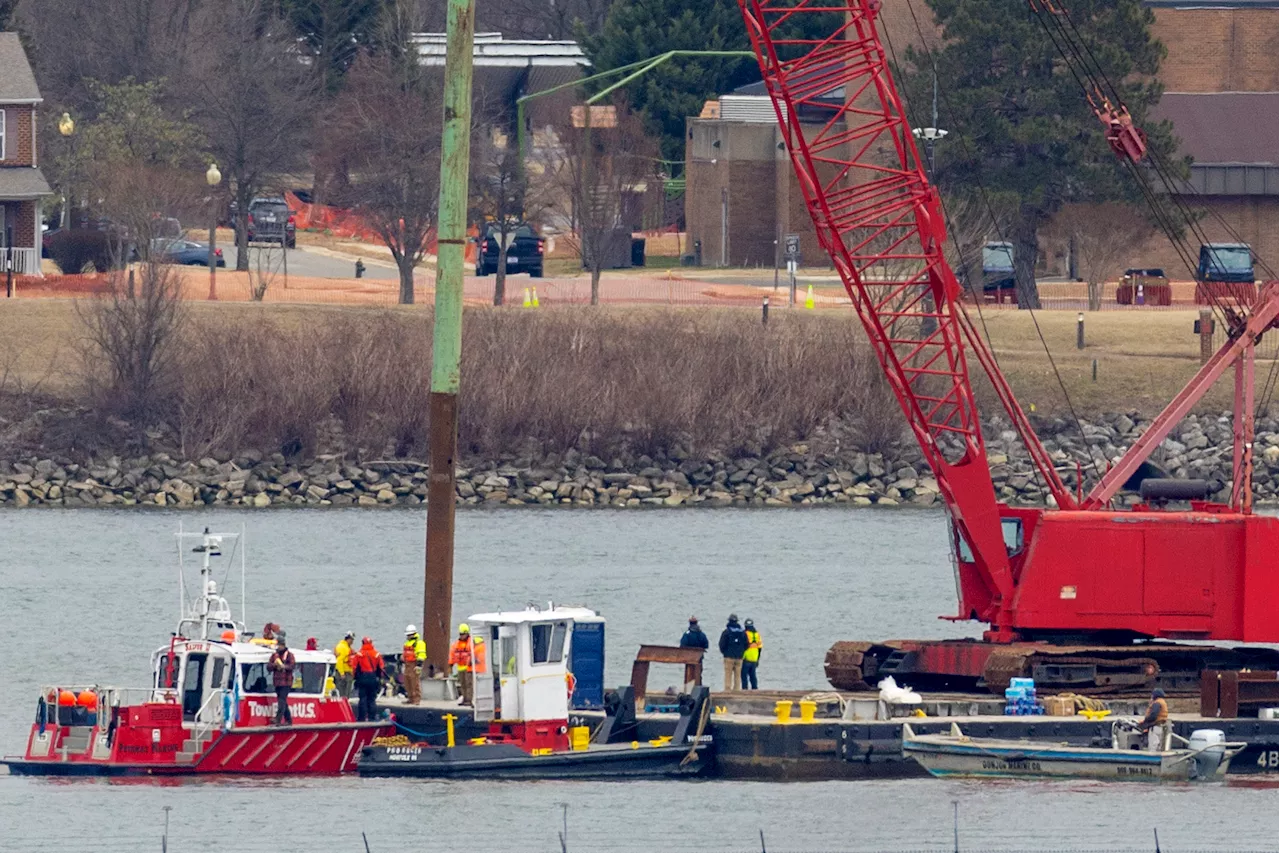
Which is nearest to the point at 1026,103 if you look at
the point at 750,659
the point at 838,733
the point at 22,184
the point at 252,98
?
the point at 22,184

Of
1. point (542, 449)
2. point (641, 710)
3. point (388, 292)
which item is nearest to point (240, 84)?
point (388, 292)

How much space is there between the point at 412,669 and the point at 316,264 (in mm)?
81616

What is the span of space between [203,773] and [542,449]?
47572 millimetres

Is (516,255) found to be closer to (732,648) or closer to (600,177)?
(600,177)

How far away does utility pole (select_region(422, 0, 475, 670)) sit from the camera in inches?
1480

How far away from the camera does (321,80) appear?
436ft

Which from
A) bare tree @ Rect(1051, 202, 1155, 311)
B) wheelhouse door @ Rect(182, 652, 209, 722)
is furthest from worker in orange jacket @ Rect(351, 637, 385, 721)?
bare tree @ Rect(1051, 202, 1155, 311)

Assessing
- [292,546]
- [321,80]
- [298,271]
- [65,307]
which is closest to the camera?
[292,546]

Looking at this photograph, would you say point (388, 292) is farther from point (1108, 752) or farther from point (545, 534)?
point (1108, 752)

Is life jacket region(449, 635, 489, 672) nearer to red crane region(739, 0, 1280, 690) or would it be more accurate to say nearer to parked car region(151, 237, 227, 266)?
red crane region(739, 0, 1280, 690)

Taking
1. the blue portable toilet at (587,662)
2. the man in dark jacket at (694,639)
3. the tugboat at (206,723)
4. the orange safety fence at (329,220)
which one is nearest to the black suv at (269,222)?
the orange safety fence at (329,220)

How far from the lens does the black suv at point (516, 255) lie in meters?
111

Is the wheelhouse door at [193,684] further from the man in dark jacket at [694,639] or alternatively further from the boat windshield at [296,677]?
the man in dark jacket at [694,639]

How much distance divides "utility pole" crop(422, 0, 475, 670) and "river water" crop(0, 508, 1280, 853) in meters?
2.99
